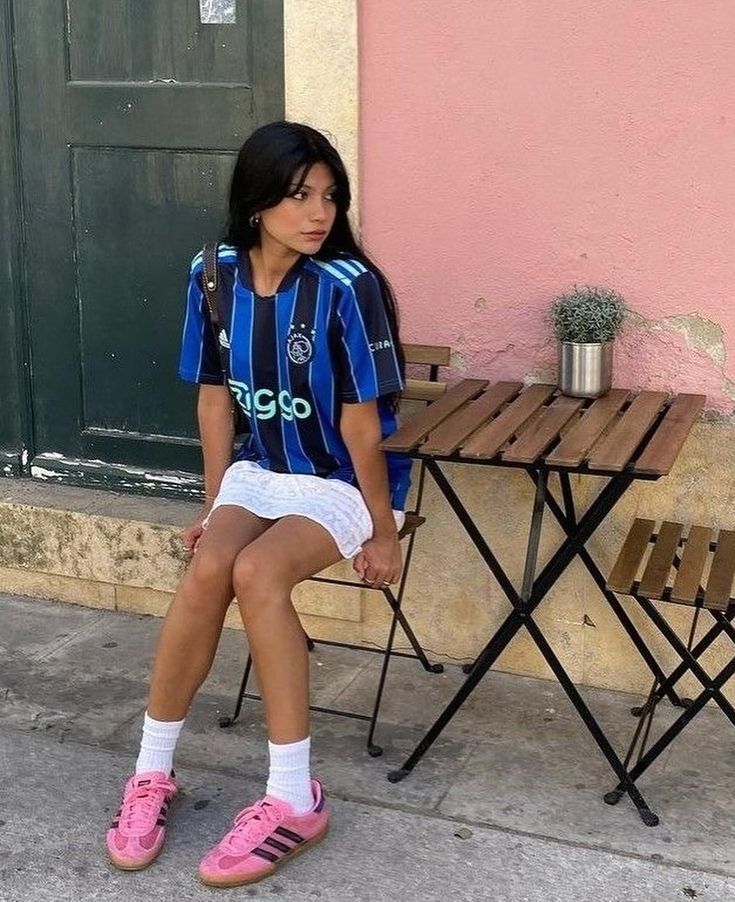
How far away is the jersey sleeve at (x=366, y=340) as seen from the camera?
339cm

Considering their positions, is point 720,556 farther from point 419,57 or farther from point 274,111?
point 274,111

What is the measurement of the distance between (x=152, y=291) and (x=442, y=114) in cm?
120

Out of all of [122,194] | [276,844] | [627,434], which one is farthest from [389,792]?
[122,194]

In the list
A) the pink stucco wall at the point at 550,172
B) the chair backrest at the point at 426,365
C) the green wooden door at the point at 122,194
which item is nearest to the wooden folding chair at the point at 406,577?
the chair backrest at the point at 426,365

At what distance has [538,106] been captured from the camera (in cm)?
384

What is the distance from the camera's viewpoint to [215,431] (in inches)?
145

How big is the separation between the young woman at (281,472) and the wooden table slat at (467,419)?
0.52 ft

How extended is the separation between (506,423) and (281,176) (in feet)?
2.72

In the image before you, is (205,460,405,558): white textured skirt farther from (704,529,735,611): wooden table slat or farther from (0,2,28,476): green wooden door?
(0,2,28,476): green wooden door

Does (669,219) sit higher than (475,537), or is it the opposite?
(669,219)

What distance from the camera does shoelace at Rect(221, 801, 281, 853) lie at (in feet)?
10.4

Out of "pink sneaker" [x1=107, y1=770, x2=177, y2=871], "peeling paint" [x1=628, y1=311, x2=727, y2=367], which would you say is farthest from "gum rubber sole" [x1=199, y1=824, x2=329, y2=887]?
"peeling paint" [x1=628, y1=311, x2=727, y2=367]

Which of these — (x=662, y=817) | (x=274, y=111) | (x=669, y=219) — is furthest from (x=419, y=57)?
(x=662, y=817)

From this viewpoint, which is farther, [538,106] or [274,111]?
[274,111]
